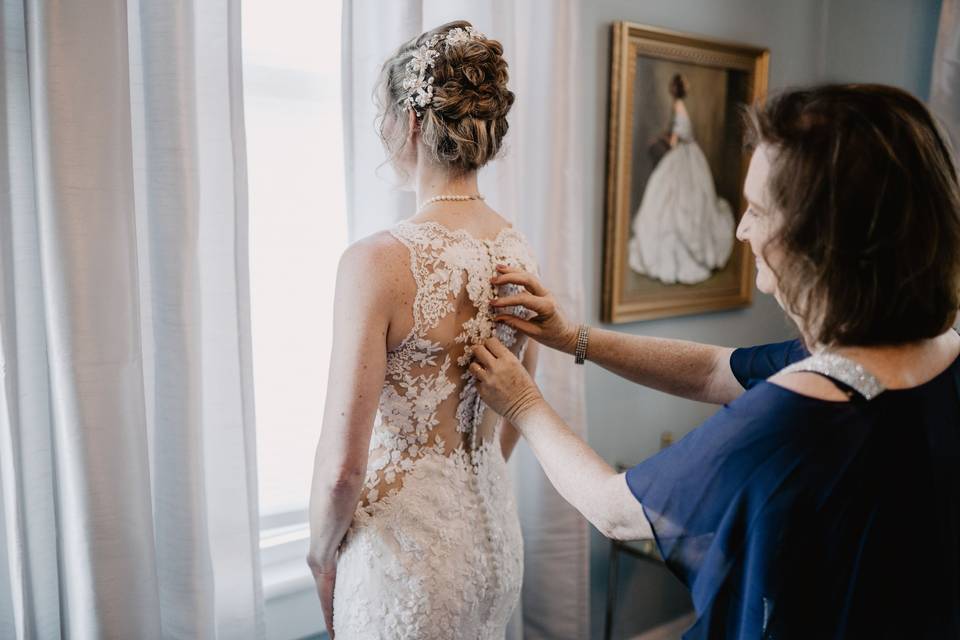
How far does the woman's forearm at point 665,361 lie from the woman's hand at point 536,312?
0.22 ft

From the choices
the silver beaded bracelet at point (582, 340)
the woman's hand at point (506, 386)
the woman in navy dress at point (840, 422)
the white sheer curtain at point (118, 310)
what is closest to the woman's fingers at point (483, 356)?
the woman's hand at point (506, 386)

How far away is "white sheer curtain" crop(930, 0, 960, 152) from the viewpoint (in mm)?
2768

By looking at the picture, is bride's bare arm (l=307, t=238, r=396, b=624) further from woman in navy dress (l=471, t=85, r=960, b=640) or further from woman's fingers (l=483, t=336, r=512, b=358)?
woman in navy dress (l=471, t=85, r=960, b=640)

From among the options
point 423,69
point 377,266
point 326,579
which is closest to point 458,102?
point 423,69

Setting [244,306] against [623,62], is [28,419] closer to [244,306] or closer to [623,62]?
[244,306]

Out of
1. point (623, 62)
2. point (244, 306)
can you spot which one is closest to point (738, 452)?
point (244, 306)

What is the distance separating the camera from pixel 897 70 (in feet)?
10.3

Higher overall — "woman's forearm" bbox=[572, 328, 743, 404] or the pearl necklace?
the pearl necklace

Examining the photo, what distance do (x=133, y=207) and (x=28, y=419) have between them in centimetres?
45

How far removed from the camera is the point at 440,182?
4.81 ft

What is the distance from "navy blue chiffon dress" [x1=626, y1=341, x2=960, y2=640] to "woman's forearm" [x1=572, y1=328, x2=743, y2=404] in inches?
23.7

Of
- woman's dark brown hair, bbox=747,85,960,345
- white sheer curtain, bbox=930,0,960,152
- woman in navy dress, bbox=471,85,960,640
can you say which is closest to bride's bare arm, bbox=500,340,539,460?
woman in navy dress, bbox=471,85,960,640

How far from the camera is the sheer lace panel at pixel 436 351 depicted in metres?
1.38

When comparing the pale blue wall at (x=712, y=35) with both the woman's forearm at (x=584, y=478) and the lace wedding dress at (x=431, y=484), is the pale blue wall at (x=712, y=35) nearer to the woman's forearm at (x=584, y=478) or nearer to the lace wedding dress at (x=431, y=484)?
the lace wedding dress at (x=431, y=484)
